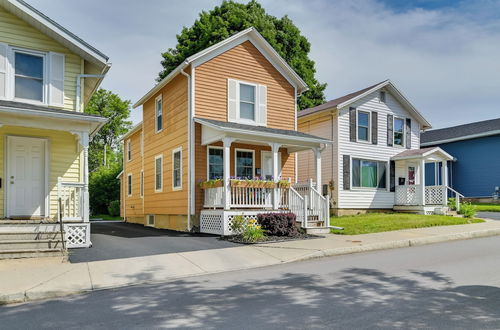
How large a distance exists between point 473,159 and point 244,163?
19.6 m

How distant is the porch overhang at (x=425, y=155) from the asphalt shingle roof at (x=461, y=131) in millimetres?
7705

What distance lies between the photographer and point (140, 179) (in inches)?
929

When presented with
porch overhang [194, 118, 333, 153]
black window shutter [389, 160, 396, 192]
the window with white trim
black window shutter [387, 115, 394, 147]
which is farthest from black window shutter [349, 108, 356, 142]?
porch overhang [194, 118, 333, 153]

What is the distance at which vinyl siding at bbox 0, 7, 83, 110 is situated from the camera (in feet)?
41.7

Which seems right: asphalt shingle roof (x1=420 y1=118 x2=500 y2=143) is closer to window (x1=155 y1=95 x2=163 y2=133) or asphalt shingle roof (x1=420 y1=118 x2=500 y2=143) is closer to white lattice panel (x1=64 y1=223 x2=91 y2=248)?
window (x1=155 y1=95 x2=163 y2=133)

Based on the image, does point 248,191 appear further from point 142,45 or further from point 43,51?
point 142,45

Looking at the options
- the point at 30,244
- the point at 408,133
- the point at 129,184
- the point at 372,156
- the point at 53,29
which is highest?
the point at 53,29

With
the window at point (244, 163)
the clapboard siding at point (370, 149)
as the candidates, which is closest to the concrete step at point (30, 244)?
the window at point (244, 163)

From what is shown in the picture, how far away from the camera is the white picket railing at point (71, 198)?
11.9 m

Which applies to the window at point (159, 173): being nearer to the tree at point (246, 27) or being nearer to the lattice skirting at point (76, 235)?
the lattice skirting at point (76, 235)

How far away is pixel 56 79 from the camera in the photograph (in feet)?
42.8

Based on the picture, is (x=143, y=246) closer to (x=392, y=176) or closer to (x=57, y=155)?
(x=57, y=155)

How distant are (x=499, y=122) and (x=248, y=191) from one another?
2281 centimetres

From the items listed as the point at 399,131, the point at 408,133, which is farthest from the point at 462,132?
the point at 399,131
